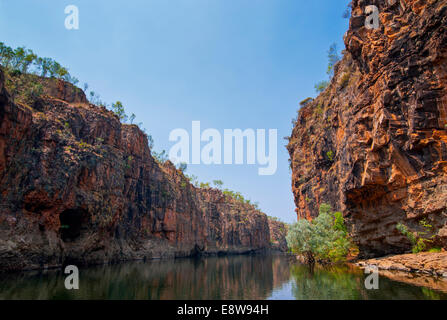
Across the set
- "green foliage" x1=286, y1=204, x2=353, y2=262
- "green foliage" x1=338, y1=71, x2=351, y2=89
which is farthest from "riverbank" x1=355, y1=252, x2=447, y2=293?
"green foliage" x1=338, y1=71, x2=351, y2=89

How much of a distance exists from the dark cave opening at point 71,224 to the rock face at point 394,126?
36.2m

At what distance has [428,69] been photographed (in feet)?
80.7

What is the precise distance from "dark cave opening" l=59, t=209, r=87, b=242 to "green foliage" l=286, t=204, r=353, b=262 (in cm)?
2985

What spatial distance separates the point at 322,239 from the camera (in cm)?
3512

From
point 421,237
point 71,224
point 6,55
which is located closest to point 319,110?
point 421,237

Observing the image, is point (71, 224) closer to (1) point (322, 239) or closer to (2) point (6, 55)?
(2) point (6, 55)

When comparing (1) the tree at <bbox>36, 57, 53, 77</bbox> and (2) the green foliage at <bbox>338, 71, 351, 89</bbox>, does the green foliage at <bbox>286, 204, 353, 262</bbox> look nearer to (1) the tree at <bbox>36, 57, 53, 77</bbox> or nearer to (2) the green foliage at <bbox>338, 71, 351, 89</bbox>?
(2) the green foliage at <bbox>338, 71, 351, 89</bbox>

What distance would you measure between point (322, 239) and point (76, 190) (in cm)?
3385

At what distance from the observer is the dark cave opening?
35.9 meters

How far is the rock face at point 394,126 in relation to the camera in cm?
2373
